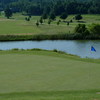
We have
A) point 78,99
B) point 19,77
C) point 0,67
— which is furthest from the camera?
point 0,67

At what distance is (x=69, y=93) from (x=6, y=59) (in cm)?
738

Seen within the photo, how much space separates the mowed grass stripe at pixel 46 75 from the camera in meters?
12.8

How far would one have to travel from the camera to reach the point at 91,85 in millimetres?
12945

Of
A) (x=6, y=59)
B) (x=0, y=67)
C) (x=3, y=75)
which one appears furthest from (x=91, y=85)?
(x=6, y=59)

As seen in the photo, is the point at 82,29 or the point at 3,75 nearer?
the point at 3,75

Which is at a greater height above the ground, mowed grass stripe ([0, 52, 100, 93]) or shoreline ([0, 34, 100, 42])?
mowed grass stripe ([0, 52, 100, 93])

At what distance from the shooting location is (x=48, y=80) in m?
13.6

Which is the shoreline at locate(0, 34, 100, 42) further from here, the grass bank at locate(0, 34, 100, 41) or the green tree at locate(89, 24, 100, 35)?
the green tree at locate(89, 24, 100, 35)

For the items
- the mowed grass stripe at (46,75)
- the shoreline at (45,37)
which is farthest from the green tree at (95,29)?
the mowed grass stripe at (46,75)

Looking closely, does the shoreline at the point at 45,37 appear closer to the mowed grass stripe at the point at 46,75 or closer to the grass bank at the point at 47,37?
the grass bank at the point at 47,37

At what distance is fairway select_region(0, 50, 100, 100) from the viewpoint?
39.0ft

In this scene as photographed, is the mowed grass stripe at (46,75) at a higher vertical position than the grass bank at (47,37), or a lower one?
higher

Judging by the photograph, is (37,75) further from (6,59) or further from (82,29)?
(82,29)

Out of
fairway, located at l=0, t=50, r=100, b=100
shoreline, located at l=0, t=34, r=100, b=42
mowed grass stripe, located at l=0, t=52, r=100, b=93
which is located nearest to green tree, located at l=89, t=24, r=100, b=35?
shoreline, located at l=0, t=34, r=100, b=42
